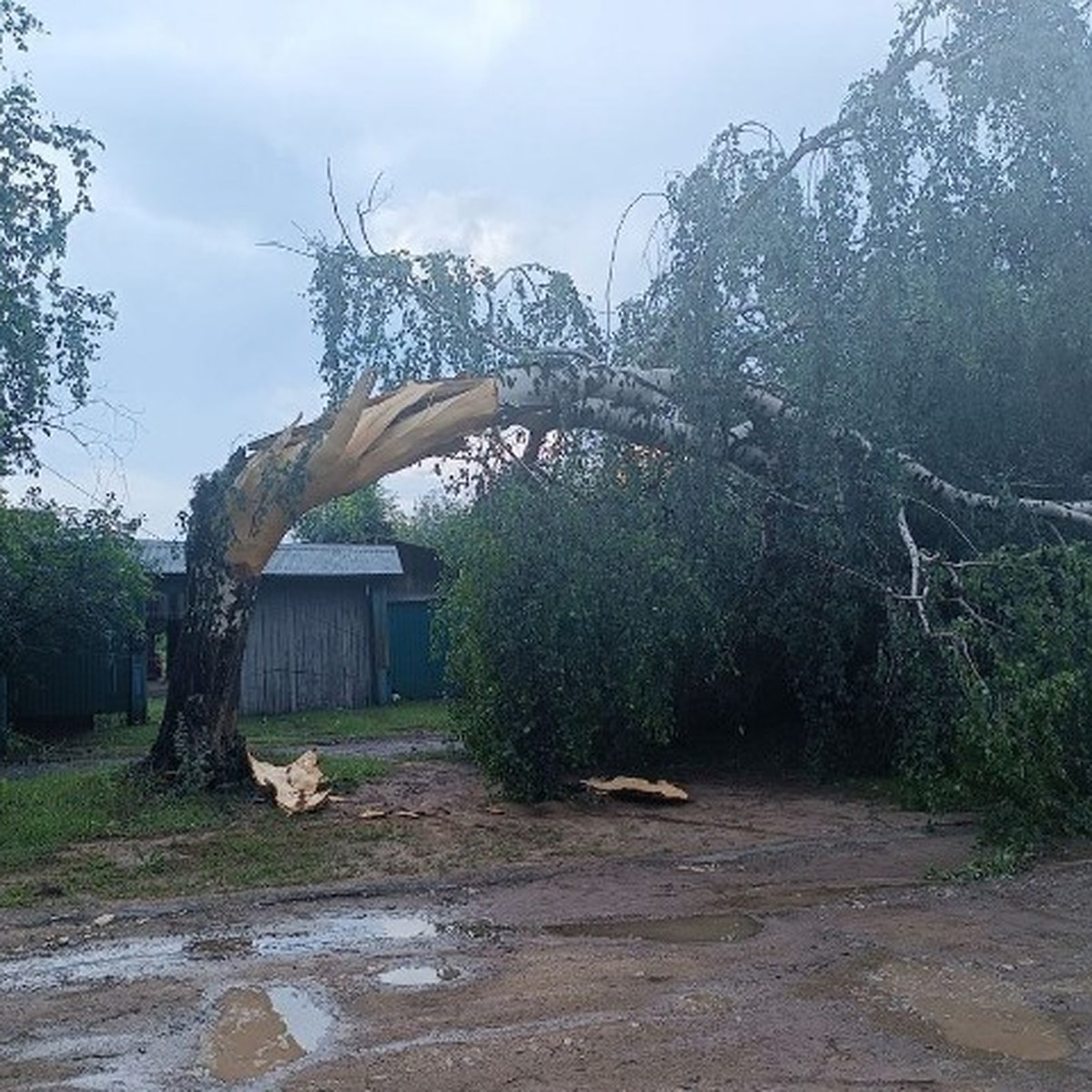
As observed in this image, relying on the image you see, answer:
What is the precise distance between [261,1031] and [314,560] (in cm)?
1622

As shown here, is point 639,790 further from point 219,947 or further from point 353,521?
point 353,521

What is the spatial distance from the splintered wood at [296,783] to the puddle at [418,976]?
154 inches

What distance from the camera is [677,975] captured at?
6.16m

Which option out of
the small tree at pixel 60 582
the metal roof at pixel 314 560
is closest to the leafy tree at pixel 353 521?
the metal roof at pixel 314 560

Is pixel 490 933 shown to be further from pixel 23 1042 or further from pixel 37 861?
pixel 37 861

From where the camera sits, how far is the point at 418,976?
629cm

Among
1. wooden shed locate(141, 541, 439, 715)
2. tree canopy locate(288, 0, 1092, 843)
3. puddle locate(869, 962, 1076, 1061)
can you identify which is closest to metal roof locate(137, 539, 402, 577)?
wooden shed locate(141, 541, 439, 715)

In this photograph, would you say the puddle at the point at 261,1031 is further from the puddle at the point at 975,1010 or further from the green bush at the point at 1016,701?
the green bush at the point at 1016,701

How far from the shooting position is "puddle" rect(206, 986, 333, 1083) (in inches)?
199

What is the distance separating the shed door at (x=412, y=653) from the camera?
22281 mm

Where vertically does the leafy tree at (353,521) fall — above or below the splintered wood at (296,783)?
above

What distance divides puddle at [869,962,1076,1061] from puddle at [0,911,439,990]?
2414mm

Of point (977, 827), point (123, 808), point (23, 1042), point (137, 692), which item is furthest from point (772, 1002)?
point (137, 692)

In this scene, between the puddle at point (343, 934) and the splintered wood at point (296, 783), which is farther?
the splintered wood at point (296, 783)
